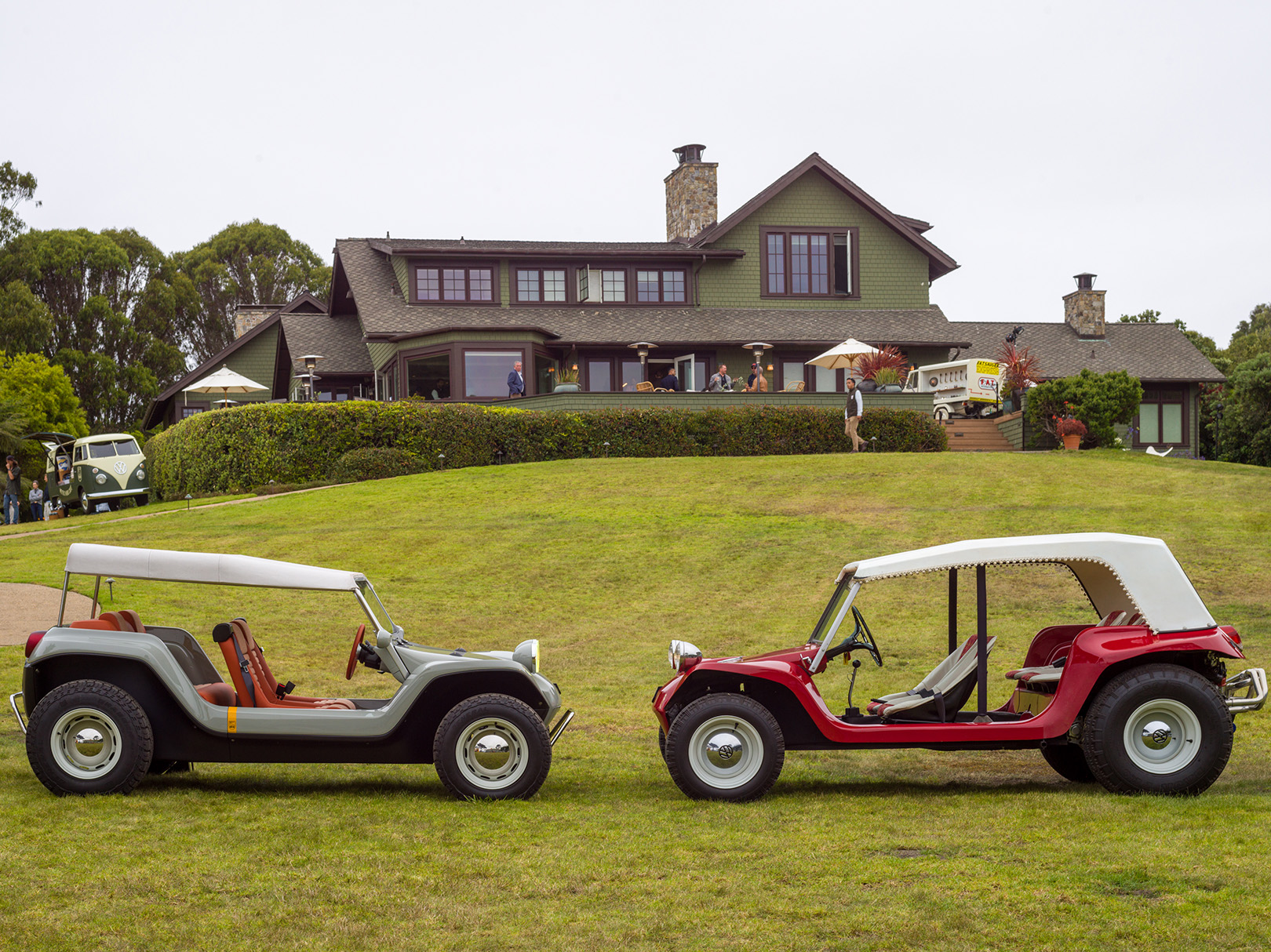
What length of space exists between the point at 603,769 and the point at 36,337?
5530 cm

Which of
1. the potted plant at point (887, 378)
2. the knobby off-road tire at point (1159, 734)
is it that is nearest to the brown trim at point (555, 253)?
the potted plant at point (887, 378)

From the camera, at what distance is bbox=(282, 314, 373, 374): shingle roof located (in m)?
36.1

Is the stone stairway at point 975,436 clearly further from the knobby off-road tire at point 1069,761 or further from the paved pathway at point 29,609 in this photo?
the knobby off-road tire at point 1069,761

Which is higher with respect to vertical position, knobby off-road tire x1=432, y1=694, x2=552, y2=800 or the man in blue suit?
the man in blue suit

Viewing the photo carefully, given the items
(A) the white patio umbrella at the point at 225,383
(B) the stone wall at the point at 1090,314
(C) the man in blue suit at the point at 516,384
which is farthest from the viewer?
(B) the stone wall at the point at 1090,314

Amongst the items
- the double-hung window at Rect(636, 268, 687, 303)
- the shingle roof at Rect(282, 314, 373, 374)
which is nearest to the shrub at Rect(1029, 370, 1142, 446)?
the double-hung window at Rect(636, 268, 687, 303)

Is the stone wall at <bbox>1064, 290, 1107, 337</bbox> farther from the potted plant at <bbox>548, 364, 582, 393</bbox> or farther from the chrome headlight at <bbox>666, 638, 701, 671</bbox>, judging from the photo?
the chrome headlight at <bbox>666, 638, 701, 671</bbox>

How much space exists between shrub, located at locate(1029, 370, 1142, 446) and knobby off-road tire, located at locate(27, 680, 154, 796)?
26198 millimetres

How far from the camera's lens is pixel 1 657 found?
11.2 metres

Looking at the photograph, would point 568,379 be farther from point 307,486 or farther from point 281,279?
point 281,279

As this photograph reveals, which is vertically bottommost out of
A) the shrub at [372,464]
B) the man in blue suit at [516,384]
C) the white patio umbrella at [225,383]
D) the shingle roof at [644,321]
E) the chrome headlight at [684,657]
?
the chrome headlight at [684,657]

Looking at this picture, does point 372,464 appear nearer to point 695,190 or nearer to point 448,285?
point 448,285

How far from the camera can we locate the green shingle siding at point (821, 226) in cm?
3600

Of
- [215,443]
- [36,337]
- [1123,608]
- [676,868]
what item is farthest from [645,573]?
[36,337]
